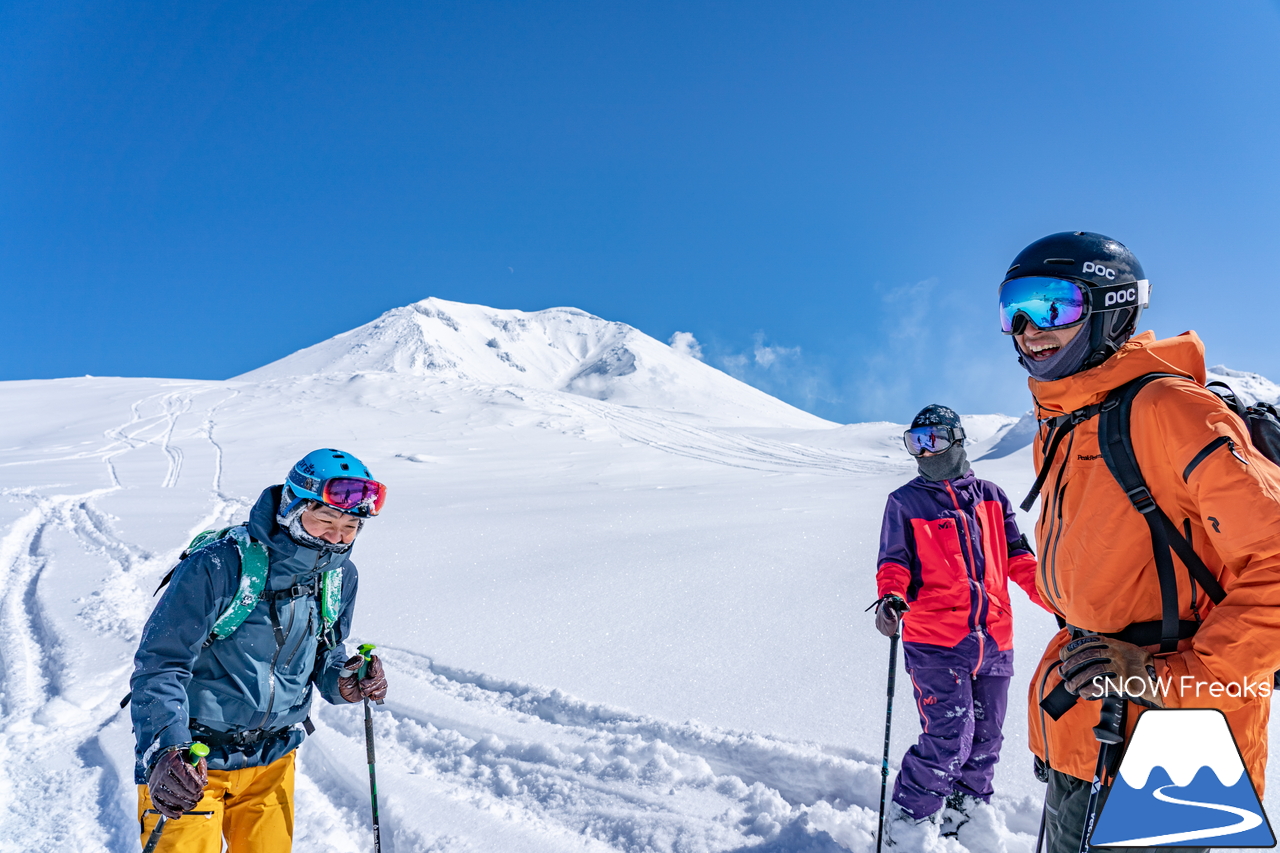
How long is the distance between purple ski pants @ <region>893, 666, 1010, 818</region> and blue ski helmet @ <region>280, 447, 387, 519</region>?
260 cm

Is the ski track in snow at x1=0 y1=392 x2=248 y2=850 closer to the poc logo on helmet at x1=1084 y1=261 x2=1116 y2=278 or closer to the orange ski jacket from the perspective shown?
the orange ski jacket

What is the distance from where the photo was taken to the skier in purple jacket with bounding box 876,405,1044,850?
296 centimetres

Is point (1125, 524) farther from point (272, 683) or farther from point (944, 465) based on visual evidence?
point (272, 683)

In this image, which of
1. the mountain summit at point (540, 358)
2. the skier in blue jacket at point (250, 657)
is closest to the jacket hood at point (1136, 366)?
the skier in blue jacket at point (250, 657)

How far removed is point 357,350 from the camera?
380 ft

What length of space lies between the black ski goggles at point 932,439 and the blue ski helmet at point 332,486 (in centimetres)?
250

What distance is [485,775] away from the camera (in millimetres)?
3615

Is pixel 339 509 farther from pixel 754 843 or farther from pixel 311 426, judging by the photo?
pixel 311 426

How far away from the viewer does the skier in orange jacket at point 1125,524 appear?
4.23 feet

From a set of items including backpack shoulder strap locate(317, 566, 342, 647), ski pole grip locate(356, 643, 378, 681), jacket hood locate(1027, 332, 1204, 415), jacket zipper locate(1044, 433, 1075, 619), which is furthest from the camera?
ski pole grip locate(356, 643, 378, 681)

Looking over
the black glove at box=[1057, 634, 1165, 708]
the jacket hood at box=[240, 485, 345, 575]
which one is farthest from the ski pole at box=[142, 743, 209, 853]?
the black glove at box=[1057, 634, 1165, 708]

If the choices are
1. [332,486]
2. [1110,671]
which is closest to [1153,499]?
[1110,671]

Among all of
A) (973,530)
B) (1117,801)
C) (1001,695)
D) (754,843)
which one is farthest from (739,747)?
(1117,801)

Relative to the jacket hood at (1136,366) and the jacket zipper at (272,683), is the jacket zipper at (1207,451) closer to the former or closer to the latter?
the jacket hood at (1136,366)
